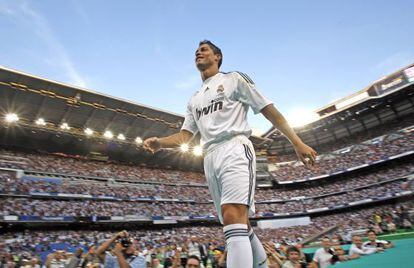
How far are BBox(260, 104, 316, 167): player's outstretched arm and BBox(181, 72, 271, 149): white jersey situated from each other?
73 millimetres

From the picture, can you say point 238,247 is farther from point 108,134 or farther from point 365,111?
point 365,111

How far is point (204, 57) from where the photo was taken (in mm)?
3109

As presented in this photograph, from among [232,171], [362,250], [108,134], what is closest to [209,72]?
[232,171]

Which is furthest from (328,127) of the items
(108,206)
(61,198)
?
(61,198)

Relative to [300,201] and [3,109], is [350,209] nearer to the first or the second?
[300,201]

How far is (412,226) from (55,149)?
1517 inches

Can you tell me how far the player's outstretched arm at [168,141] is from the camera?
11.1 ft

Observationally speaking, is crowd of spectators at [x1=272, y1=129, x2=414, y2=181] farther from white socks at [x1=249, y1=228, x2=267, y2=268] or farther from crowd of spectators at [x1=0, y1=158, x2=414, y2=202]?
white socks at [x1=249, y1=228, x2=267, y2=268]

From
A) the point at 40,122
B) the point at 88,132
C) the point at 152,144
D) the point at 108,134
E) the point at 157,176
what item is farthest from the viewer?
the point at 157,176

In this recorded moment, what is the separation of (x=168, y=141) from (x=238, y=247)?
1.61 m

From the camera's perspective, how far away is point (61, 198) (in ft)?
104

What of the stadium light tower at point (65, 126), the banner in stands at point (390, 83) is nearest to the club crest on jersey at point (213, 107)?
the stadium light tower at point (65, 126)

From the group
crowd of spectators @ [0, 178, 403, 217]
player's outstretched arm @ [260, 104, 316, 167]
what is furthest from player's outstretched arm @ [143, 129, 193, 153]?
crowd of spectators @ [0, 178, 403, 217]

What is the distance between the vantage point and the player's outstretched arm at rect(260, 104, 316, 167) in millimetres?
2551
